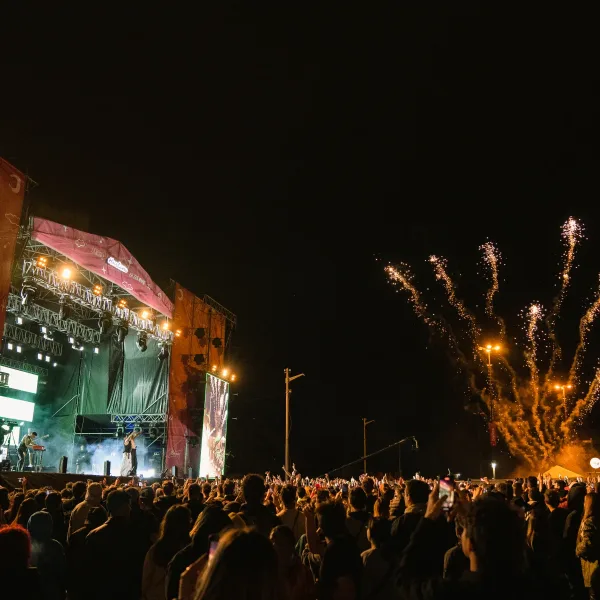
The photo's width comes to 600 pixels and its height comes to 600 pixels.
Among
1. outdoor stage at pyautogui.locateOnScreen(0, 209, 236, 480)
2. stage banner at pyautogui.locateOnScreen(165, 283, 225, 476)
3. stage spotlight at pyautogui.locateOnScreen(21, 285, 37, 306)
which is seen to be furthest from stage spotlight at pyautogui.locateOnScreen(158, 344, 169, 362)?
stage spotlight at pyautogui.locateOnScreen(21, 285, 37, 306)

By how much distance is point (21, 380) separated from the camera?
24.3m

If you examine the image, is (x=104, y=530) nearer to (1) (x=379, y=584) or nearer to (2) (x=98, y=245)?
(1) (x=379, y=584)

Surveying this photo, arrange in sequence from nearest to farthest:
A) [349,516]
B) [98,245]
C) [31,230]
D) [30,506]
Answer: [349,516]
[30,506]
[31,230]
[98,245]

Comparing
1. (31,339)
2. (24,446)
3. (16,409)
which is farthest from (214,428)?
(31,339)

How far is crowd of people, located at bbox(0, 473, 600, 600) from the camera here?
2725mm

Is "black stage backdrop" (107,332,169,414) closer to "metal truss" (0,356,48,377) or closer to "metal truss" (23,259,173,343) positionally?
"metal truss" (23,259,173,343)

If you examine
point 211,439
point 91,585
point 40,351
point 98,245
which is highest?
point 98,245

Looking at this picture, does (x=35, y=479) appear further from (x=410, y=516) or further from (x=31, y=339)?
(x=410, y=516)

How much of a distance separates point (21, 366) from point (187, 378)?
6.89m

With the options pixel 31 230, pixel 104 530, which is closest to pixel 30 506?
pixel 104 530

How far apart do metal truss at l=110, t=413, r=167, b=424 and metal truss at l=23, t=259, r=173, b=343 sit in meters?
3.23

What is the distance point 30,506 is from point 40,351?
22.4m

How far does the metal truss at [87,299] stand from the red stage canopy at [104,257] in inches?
31.7

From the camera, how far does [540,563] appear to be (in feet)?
10.1
